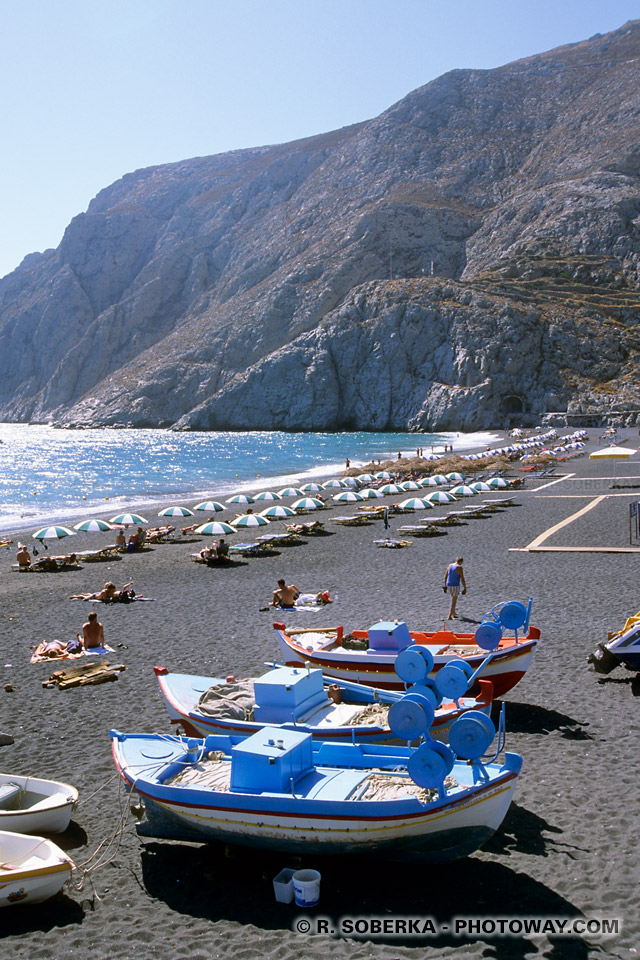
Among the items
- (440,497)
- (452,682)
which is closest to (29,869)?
(452,682)

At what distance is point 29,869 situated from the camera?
23.0 feet

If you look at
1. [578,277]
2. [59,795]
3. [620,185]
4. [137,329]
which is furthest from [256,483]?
[137,329]

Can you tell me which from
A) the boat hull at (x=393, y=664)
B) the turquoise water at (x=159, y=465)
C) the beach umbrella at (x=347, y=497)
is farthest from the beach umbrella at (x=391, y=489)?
the boat hull at (x=393, y=664)

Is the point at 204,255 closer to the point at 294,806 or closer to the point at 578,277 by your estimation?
the point at 578,277

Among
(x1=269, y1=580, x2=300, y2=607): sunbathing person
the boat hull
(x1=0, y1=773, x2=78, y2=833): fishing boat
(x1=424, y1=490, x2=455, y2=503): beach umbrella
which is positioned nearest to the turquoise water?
(x1=424, y1=490, x2=455, y2=503): beach umbrella

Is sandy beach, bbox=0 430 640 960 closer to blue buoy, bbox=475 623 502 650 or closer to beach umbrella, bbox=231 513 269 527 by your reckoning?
blue buoy, bbox=475 623 502 650

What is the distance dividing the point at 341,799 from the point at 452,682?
259 cm

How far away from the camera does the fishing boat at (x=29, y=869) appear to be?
6977 mm

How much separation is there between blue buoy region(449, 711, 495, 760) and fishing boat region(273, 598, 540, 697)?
3.55 metres

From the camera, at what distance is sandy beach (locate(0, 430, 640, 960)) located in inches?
263

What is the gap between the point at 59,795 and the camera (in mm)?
8492

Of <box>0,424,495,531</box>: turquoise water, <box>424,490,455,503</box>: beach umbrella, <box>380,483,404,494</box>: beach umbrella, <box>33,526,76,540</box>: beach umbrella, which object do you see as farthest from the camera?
<box>0,424,495,531</box>: turquoise water

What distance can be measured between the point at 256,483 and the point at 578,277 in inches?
3517

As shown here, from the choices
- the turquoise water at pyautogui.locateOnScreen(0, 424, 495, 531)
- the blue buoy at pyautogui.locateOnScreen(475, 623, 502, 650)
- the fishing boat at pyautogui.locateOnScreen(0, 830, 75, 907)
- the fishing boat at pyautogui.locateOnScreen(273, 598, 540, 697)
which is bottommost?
the turquoise water at pyautogui.locateOnScreen(0, 424, 495, 531)
